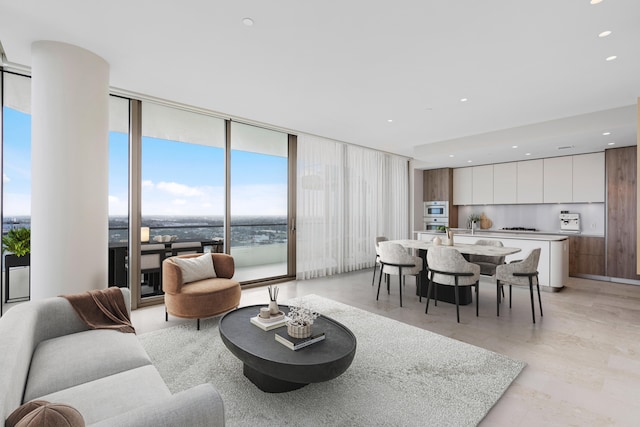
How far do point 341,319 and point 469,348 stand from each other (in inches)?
55.4

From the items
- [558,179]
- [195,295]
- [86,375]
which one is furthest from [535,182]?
[86,375]

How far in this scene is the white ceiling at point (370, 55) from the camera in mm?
2295

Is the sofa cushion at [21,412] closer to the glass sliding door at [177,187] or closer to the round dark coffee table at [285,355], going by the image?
the round dark coffee table at [285,355]

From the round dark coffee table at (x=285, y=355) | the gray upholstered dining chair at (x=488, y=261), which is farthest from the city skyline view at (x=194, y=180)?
the gray upholstered dining chair at (x=488, y=261)

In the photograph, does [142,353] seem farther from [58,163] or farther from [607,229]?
[607,229]

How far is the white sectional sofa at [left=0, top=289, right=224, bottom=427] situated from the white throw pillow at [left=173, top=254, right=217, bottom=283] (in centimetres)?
134

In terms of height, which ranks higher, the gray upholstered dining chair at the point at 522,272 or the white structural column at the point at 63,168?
the white structural column at the point at 63,168

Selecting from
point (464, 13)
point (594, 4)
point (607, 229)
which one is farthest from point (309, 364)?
point (607, 229)

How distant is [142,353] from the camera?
1964mm

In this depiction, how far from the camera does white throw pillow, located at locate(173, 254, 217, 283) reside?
11.8 ft

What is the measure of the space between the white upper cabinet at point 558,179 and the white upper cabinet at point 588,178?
0.27 feet

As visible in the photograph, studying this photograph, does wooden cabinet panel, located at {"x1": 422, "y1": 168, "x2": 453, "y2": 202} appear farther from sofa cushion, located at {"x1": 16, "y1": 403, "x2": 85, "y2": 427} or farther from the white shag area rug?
sofa cushion, located at {"x1": 16, "y1": 403, "x2": 85, "y2": 427}

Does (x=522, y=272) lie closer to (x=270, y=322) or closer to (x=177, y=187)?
(x=270, y=322)

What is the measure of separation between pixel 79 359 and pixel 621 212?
7970 mm
